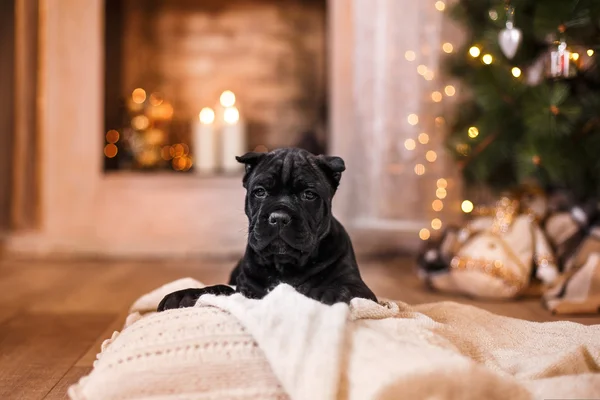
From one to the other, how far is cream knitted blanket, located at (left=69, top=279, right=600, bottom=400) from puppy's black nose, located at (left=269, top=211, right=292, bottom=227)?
0.16 metres

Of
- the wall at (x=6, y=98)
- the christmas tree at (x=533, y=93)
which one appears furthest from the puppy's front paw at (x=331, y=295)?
the wall at (x=6, y=98)

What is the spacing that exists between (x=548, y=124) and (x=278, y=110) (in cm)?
190

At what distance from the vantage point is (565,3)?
6.91 ft

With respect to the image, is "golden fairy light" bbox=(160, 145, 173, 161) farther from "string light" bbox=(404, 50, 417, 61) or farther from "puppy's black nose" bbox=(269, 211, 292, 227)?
"puppy's black nose" bbox=(269, 211, 292, 227)

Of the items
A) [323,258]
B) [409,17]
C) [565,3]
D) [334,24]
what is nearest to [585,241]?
[565,3]

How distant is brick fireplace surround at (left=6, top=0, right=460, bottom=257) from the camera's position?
3166 mm

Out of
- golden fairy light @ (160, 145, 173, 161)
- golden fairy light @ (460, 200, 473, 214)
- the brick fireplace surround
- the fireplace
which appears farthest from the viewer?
the fireplace

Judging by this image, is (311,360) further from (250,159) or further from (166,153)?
(166,153)

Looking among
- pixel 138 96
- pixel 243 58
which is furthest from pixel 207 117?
pixel 243 58

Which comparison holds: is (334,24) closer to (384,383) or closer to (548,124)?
(548,124)

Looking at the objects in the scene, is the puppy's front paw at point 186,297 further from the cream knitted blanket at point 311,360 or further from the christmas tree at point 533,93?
the christmas tree at point 533,93

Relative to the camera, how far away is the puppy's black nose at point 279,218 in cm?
127

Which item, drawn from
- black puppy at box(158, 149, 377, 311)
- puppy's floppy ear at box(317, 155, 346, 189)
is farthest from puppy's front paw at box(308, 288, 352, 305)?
puppy's floppy ear at box(317, 155, 346, 189)

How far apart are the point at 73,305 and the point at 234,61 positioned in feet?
6.76
